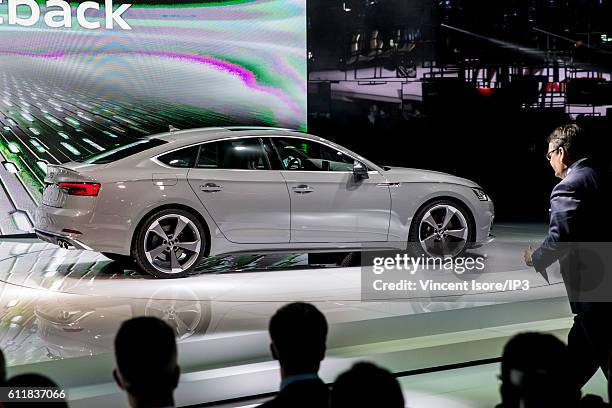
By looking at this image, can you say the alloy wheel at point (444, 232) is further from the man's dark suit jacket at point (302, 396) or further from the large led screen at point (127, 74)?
the man's dark suit jacket at point (302, 396)

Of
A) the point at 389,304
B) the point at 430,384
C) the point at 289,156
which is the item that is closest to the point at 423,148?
the point at 289,156

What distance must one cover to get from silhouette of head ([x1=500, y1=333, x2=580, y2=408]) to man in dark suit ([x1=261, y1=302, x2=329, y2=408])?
1.83 feet

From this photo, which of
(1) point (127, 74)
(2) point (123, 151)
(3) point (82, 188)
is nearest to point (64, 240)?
(3) point (82, 188)

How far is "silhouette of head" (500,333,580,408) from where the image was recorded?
2.59 m

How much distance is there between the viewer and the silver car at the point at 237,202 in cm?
757

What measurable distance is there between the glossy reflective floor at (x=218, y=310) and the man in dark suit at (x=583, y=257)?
172 centimetres

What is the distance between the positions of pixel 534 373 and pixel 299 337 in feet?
2.50

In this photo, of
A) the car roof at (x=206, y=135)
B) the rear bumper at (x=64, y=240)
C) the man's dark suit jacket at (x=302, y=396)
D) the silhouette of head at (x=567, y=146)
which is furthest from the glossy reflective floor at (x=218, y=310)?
the man's dark suit jacket at (x=302, y=396)

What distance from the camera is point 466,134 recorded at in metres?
14.1

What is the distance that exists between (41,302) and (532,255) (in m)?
3.88

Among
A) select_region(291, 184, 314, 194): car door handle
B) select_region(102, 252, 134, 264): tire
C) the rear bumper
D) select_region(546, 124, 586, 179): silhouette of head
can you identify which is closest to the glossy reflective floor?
select_region(102, 252, 134, 264): tire

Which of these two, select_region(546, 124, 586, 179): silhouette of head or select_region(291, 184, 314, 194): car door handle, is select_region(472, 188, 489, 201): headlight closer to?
select_region(291, 184, 314, 194): car door handle

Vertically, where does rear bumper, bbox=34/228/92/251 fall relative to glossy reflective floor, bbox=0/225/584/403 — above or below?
above

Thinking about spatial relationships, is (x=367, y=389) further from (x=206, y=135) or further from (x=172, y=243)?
(x=206, y=135)
